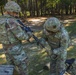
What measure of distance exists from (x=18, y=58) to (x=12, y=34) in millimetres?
503

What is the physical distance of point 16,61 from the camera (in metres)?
5.38

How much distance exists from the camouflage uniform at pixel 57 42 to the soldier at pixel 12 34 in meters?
0.45

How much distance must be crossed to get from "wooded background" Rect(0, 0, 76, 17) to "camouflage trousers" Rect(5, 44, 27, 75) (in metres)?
6.96

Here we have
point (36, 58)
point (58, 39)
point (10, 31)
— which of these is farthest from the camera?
point (36, 58)

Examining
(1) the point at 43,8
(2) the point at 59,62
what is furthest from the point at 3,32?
(1) the point at 43,8

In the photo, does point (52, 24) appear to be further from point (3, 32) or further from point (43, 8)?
point (43, 8)

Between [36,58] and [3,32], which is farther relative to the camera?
[36,58]

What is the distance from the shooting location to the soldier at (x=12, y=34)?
5152mm

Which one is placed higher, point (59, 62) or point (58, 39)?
point (58, 39)

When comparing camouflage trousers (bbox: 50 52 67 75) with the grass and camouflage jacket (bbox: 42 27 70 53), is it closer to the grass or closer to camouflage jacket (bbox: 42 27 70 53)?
camouflage jacket (bbox: 42 27 70 53)

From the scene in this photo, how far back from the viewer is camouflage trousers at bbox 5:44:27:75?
5293 millimetres

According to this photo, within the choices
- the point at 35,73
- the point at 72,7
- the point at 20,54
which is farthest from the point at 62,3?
the point at 20,54

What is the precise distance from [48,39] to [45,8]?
7.37m

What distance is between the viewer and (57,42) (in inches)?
213
